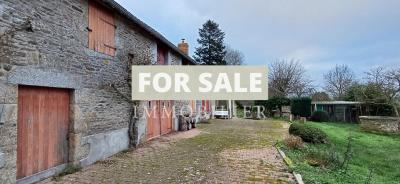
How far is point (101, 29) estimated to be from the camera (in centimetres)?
923

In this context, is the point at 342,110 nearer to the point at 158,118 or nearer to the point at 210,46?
the point at 158,118

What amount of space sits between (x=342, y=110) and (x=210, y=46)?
19.2 metres

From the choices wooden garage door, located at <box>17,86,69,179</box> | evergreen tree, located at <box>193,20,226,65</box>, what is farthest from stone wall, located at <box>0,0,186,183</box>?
evergreen tree, located at <box>193,20,226,65</box>

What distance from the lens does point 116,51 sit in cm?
1031

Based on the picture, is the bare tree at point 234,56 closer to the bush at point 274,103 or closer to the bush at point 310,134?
the bush at point 274,103

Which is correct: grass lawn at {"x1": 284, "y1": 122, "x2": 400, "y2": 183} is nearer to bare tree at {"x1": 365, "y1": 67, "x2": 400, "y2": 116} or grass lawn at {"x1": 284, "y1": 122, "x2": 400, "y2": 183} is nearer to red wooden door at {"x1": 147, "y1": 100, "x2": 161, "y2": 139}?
red wooden door at {"x1": 147, "y1": 100, "x2": 161, "y2": 139}

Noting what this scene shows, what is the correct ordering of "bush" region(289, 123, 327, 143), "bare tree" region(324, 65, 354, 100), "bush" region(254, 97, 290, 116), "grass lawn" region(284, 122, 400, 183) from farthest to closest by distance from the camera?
"bare tree" region(324, 65, 354, 100)
"bush" region(254, 97, 290, 116)
"bush" region(289, 123, 327, 143)
"grass lawn" region(284, 122, 400, 183)

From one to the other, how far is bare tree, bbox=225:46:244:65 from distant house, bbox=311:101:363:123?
876 inches

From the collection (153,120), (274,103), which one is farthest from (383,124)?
(153,120)

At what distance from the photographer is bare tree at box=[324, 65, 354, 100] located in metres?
43.5

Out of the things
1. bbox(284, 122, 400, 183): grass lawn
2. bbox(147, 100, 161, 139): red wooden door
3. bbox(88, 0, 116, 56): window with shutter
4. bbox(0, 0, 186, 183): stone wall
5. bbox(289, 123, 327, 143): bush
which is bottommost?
bbox(284, 122, 400, 183): grass lawn

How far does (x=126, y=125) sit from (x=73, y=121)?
3.24 m

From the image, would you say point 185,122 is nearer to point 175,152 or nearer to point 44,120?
point 175,152

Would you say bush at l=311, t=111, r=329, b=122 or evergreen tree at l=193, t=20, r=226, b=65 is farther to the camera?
evergreen tree at l=193, t=20, r=226, b=65
